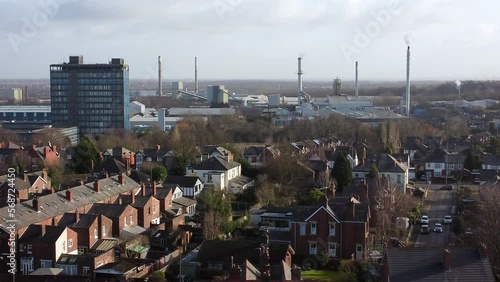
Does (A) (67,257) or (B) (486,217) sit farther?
(B) (486,217)

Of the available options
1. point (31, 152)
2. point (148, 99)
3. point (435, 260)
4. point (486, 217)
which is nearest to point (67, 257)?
point (435, 260)

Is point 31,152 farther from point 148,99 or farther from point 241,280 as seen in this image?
point 148,99

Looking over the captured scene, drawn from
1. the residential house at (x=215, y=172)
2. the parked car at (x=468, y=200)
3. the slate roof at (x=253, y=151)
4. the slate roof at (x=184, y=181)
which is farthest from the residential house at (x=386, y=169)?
the slate roof at (x=184, y=181)

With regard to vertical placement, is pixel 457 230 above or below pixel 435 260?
below

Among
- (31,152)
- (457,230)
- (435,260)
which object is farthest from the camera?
(31,152)

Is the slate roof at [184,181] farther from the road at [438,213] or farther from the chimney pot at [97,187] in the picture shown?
the road at [438,213]

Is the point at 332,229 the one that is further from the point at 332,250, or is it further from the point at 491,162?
the point at 491,162

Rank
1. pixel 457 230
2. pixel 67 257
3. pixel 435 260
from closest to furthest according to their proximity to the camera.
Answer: pixel 435 260, pixel 67 257, pixel 457 230
